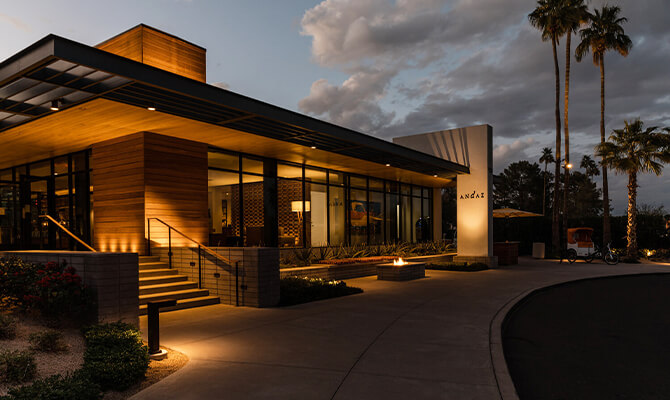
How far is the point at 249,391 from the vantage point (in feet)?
13.9

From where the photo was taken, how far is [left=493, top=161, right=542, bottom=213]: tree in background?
62.9 meters

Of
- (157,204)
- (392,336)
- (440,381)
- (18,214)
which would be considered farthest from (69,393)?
(18,214)

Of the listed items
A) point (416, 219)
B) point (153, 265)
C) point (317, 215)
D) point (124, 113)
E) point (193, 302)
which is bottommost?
point (193, 302)

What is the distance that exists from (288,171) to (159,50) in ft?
21.0

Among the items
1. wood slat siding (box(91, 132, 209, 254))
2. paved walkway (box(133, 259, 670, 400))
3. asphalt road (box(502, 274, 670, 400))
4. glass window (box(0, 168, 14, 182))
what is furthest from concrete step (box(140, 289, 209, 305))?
glass window (box(0, 168, 14, 182))

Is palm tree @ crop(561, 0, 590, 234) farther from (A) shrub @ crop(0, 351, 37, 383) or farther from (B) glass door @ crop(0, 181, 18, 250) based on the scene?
(B) glass door @ crop(0, 181, 18, 250)

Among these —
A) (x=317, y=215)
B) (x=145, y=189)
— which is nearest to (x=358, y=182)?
(x=317, y=215)

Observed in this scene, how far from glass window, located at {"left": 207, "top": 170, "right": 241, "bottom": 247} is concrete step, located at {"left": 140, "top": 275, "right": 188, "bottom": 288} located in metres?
3.89

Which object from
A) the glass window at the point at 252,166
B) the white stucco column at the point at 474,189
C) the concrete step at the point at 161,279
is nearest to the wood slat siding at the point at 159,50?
the glass window at the point at 252,166

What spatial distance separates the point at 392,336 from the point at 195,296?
5093mm

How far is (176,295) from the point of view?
9492 millimetres

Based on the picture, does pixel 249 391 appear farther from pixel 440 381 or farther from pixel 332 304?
pixel 332 304

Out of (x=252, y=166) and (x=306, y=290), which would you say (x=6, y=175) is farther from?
(x=306, y=290)

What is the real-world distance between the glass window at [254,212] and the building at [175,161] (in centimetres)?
5
